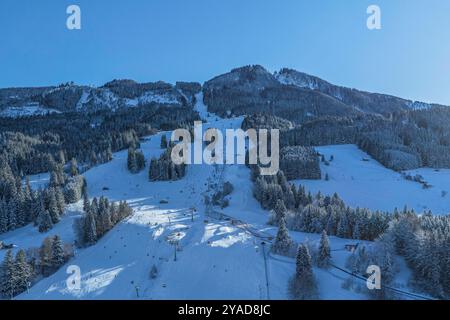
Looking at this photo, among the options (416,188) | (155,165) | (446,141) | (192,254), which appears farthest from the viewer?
(446,141)

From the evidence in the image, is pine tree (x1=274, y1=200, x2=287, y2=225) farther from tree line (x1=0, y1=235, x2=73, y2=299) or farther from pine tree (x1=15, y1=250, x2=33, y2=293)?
pine tree (x1=15, y1=250, x2=33, y2=293)

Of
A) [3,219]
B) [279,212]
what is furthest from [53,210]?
[279,212]

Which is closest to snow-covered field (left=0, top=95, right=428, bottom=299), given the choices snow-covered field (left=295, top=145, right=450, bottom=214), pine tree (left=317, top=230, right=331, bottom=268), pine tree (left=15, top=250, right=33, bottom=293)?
pine tree (left=317, top=230, right=331, bottom=268)

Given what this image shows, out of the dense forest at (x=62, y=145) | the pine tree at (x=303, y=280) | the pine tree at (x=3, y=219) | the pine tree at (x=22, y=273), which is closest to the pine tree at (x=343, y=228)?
the pine tree at (x=303, y=280)

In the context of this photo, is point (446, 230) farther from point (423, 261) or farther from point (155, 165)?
point (155, 165)

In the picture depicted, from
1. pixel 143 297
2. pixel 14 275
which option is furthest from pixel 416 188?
pixel 14 275

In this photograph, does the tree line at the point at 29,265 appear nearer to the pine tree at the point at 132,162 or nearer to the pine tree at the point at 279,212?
the pine tree at the point at 279,212
